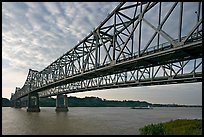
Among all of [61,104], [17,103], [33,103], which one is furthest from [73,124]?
[17,103]

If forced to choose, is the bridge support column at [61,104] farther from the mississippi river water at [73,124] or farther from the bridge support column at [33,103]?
the mississippi river water at [73,124]

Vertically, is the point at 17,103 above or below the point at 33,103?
below

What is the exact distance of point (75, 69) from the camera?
56.6 meters

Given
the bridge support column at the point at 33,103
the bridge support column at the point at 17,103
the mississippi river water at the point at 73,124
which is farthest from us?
the bridge support column at the point at 17,103

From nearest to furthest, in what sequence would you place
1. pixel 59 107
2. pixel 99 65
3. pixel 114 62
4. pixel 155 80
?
pixel 114 62, pixel 99 65, pixel 155 80, pixel 59 107

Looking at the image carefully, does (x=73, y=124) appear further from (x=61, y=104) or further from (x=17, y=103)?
(x=17, y=103)

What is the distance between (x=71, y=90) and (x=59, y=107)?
951 inches

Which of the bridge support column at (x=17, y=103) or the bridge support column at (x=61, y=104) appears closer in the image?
Result: the bridge support column at (x=61, y=104)

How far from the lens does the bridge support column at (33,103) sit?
92938 mm

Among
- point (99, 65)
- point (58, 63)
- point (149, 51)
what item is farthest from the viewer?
point (58, 63)

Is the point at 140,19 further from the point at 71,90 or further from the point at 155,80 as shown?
the point at 71,90

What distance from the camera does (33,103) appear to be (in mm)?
95688

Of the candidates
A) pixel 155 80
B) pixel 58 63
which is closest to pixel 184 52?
pixel 155 80

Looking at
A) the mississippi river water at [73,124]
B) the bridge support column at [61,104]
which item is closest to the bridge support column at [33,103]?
the bridge support column at [61,104]
